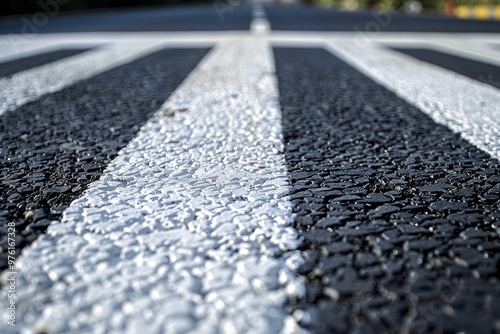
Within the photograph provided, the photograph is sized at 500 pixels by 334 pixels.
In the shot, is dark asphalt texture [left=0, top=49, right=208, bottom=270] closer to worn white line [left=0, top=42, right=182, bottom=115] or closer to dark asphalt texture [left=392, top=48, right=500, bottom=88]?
worn white line [left=0, top=42, right=182, bottom=115]

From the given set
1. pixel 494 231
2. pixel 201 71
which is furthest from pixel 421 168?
pixel 201 71

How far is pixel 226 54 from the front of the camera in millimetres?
4516

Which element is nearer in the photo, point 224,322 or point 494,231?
point 224,322

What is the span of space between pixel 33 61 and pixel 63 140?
2.54m

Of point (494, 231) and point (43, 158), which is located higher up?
point (43, 158)

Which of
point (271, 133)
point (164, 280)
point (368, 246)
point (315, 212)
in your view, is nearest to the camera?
point (164, 280)

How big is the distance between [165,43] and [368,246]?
5.10 metres

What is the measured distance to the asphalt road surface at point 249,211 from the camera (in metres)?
0.75

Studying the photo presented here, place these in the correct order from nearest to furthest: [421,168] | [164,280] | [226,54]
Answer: [164,280] → [421,168] → [226,54]

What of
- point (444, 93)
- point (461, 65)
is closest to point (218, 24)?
point (461, 65)

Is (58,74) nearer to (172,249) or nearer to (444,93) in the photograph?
(444,93)

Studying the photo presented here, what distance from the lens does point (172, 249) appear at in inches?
36.6

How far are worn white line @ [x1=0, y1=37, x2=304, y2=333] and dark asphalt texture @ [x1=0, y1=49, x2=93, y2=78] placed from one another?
2.12 metres

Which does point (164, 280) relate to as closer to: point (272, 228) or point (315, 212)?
point (272, 228)
